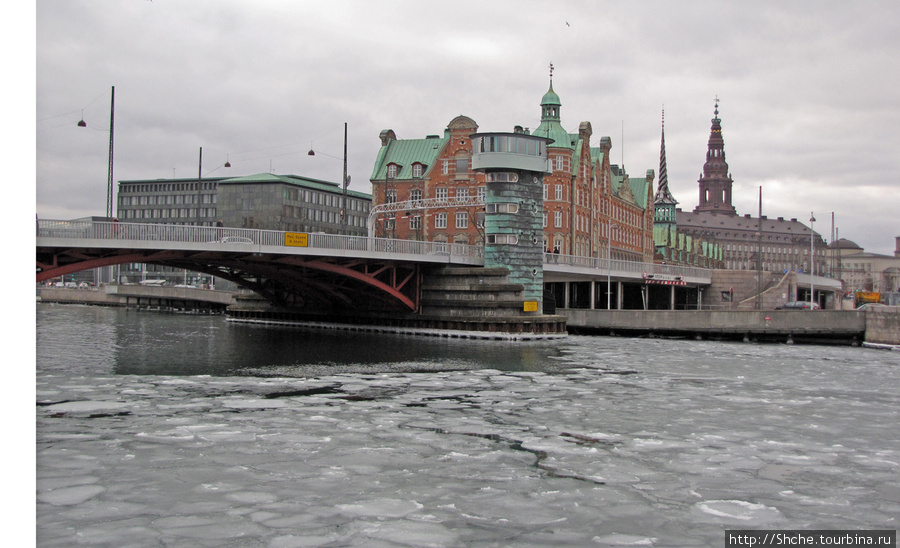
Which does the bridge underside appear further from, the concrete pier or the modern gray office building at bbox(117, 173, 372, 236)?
the modern gray office building at bbox(117, 173, 372, 236)

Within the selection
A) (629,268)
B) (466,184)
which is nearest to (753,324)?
(629,268)

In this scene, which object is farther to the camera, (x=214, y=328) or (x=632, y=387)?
(x=214, y=328)

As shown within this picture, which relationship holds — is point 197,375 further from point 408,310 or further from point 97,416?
point 408,310

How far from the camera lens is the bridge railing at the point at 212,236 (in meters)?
42.2

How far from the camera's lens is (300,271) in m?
59.1

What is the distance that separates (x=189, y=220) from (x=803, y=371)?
468ft

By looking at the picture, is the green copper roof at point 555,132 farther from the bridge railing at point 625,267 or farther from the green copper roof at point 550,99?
the bridge railing at point 625,267

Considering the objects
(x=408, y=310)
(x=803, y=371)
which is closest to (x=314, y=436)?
(x=803, y=371)

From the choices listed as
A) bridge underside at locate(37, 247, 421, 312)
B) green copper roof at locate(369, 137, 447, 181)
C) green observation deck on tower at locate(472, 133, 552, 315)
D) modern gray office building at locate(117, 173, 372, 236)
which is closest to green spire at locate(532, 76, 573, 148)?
green copper roof at locate(369, 137, 447, 181)

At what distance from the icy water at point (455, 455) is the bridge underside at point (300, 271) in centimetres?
1016

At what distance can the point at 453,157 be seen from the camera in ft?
293

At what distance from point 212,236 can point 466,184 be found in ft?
140

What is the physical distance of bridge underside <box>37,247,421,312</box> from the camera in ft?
149

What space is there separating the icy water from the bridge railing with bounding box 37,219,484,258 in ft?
27.3
